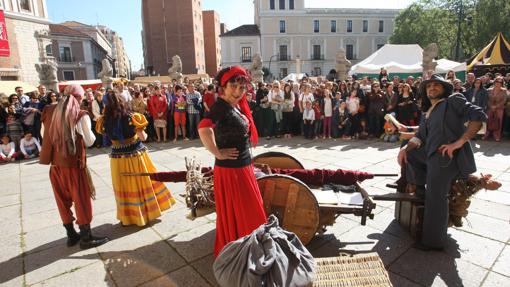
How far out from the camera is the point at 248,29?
5331 centimetres

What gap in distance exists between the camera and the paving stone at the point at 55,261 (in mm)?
3191

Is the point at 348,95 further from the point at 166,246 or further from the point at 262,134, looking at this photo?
A: the point at 166,246

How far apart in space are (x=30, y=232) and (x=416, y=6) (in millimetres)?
47482

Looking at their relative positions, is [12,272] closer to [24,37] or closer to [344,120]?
[344,120]

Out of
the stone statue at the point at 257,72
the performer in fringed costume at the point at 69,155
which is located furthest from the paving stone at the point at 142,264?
the stone statue at the point at 257,72

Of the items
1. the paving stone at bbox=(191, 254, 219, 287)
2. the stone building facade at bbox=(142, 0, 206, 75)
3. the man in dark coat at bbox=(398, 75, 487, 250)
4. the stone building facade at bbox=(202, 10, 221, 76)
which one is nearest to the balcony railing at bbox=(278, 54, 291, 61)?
the stone building facade at bbox=(142, 0, 206, 75)

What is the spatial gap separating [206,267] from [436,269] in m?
2.26

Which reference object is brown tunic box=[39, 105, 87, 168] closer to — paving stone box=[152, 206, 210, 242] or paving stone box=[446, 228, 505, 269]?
paving stone box=[152, 206, 210, 242]

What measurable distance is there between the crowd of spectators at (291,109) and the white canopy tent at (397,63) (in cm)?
659

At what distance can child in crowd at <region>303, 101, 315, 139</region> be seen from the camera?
393 inches

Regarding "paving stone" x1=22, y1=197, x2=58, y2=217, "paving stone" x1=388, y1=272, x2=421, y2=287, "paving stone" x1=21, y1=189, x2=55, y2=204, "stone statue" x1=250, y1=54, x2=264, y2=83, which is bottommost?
"paving stone" x1=388, y1=272, x2=421, y2=287

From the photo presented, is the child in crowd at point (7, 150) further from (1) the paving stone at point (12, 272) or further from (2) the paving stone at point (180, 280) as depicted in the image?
(2) the paving stone at point (180, 280)

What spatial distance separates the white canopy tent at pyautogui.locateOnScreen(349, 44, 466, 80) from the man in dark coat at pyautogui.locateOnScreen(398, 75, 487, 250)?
14.8 m

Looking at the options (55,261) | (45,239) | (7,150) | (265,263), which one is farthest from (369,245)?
(7,150)
